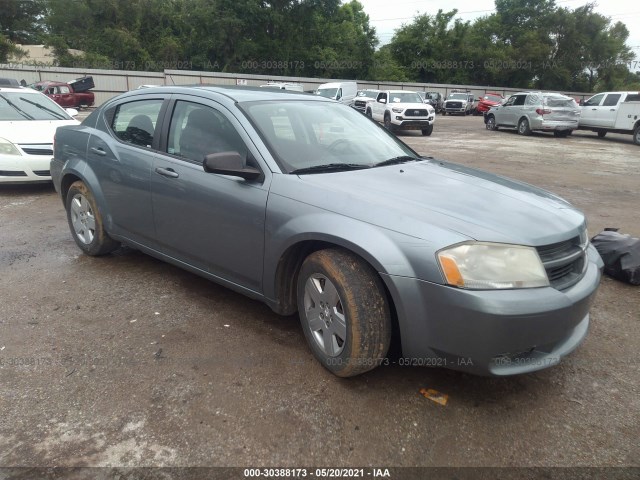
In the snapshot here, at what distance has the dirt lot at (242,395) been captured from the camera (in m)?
2.32

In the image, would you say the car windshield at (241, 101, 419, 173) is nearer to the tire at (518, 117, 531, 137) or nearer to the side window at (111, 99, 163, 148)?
the side window at (111, 99, 163, 148)

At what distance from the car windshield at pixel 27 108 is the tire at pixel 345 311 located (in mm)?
7186

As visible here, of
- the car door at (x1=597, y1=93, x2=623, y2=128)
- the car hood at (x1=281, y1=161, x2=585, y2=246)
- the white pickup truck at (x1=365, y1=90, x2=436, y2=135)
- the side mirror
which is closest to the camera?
the car hood at (x1=281, y1=161, x2=585, y2=246)

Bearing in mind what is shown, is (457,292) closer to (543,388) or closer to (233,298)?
(543,388)

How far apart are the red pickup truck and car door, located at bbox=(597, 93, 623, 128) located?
2453cm

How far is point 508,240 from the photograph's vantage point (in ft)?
7.95

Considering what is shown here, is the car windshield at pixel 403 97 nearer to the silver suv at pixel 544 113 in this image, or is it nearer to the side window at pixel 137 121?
the silver suv at pixel 544 113

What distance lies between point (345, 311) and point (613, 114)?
1987 centimetres

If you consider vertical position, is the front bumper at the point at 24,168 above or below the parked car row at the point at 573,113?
below

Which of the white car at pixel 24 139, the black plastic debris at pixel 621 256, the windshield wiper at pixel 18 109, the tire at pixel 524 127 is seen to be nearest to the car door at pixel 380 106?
the tire at pixel 524 127

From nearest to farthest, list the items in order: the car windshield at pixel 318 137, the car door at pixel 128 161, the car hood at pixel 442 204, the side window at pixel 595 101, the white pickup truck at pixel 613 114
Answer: the car hood at pixel 442 204 < the car windshield at pixel 318 137 < the car door at pixel 128 161 < the white pickup truck at pixel 613 114 < the side window at pixel 595 101

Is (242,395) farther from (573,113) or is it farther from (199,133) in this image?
(573,113)

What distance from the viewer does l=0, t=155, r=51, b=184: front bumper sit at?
23.4ft

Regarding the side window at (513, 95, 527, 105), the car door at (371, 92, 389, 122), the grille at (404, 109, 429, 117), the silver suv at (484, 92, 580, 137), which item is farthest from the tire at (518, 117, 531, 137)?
the car door at (371, 92, 389, 122)
